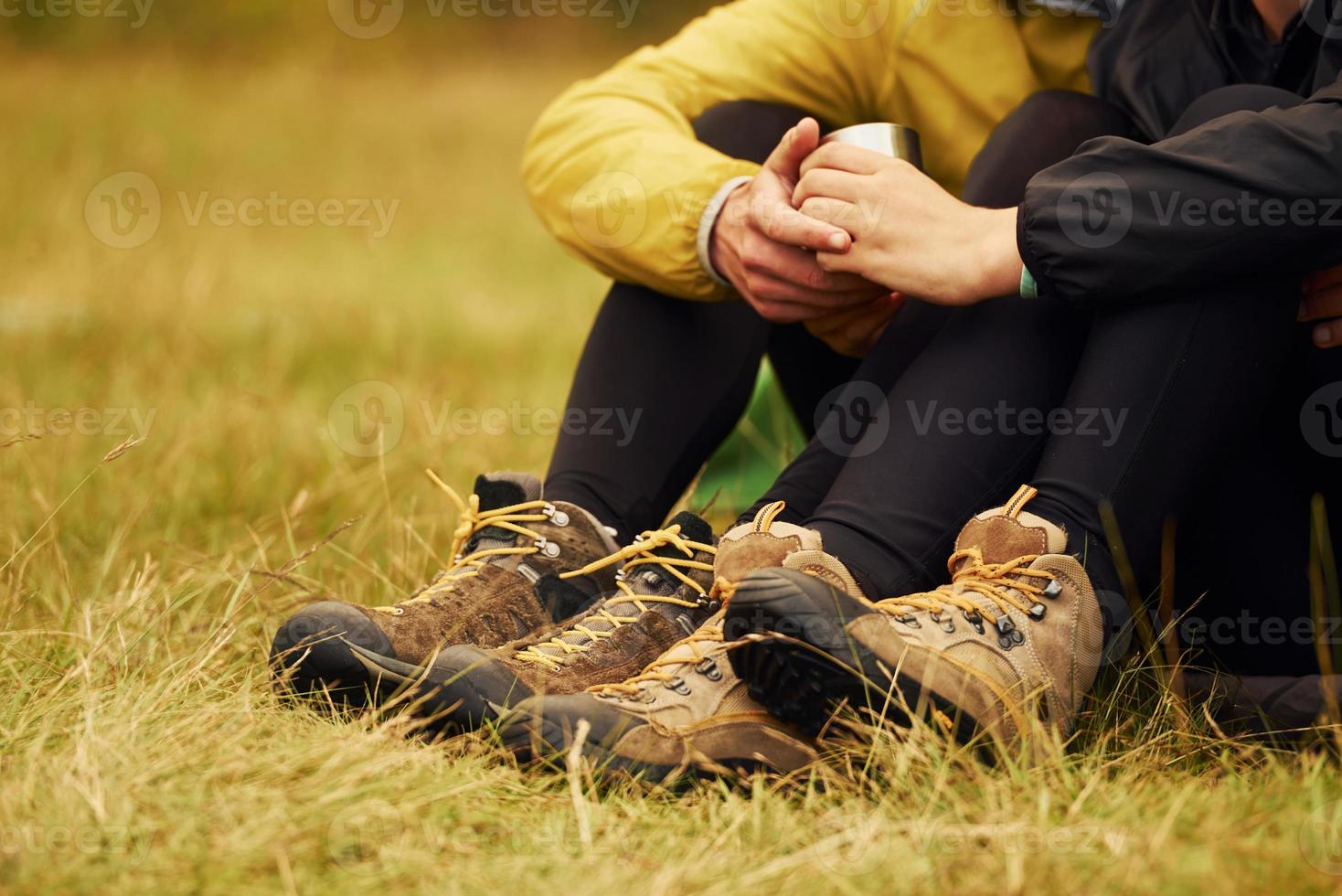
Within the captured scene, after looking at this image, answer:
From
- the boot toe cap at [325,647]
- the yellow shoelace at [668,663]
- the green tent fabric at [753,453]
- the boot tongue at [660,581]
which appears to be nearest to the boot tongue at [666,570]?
the boot tongue at [660,581]

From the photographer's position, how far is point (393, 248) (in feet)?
16.5

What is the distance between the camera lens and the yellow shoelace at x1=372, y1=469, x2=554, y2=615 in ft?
4.02

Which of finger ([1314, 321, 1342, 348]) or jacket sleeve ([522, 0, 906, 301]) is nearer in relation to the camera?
finger ([1314, 321, 1342, 348])

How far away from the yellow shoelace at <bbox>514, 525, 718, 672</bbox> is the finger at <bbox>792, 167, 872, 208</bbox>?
362 millimetres

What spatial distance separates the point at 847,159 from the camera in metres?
1.24

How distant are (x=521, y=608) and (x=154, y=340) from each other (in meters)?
2.22

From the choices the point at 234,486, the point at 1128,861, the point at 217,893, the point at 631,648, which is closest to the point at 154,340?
the point at 234,486

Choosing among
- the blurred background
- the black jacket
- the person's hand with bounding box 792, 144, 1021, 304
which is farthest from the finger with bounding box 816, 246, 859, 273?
the blurred background

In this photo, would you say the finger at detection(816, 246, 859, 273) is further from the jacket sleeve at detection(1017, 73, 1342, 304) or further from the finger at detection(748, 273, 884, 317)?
the jacket sleeve at detection(1017, 73, 1342, 304)

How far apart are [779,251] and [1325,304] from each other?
511 millimetres

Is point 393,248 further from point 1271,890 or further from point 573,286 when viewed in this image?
point 1271,890

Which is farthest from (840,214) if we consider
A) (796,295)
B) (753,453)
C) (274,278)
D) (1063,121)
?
(274,278)

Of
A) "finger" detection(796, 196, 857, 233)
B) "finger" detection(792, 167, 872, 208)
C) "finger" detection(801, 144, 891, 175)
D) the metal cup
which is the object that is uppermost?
the metal cup

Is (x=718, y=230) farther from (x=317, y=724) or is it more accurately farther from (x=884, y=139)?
(x=317, y=724)
